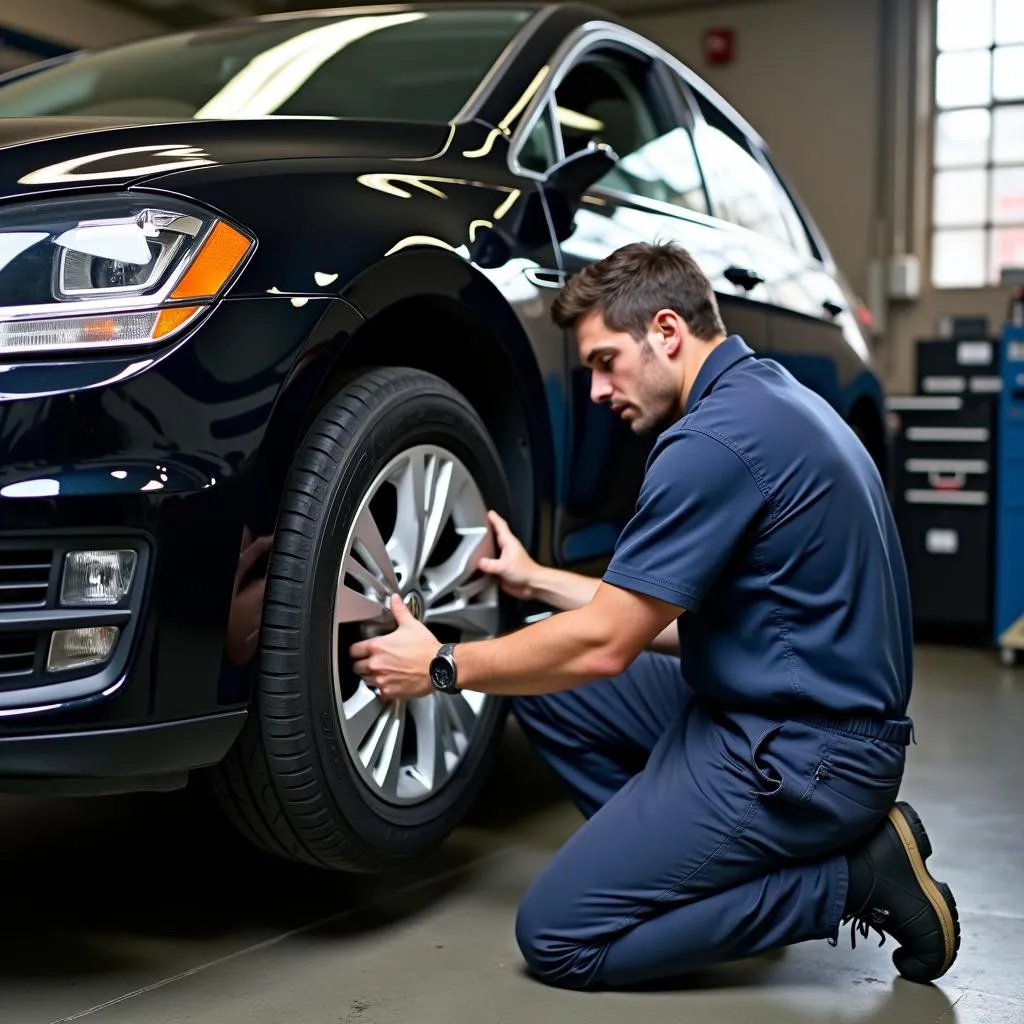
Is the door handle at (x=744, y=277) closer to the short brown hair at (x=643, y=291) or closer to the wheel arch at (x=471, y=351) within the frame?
the wheel arch at (x=471, y=351)

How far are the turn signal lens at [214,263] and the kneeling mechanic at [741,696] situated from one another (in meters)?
0.49

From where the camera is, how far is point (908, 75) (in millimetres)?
7609

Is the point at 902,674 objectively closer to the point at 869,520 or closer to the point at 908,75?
the point at 869,520

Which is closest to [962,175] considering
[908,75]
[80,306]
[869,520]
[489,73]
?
[908,75]

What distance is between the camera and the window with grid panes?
7.55m

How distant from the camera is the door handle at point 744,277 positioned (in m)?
2.76

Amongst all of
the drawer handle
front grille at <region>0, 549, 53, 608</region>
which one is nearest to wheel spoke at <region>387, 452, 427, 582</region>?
front grille at <region>0, 549, 53, 608</region>

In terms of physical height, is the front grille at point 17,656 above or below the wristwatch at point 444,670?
above

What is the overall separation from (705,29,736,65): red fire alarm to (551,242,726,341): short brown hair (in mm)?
6692

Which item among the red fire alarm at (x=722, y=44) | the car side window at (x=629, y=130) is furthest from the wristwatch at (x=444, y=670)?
the red fire alarm at (x=722, y=44)

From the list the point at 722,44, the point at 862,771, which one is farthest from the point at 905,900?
the point at 722,44

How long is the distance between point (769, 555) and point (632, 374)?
327 mm

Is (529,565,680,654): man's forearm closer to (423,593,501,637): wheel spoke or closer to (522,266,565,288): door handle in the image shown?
(423,593,501,637): wheel spoke

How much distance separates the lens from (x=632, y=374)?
1.85 meters
